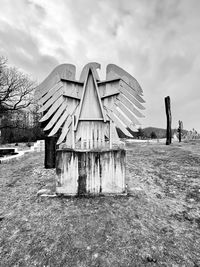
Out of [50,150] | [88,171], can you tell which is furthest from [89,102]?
[50,150]

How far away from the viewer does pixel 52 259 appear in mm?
1751

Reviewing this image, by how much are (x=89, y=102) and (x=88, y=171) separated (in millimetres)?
1595

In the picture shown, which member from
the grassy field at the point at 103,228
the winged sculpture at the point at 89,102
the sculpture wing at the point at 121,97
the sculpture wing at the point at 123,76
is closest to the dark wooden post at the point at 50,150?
the grassy field at the point at 103,228

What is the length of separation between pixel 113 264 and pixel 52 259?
725 mm

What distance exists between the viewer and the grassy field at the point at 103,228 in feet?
5.83

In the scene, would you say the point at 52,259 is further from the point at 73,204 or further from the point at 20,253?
the point at 73,204

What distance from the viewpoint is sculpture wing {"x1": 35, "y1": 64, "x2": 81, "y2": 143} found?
334cm

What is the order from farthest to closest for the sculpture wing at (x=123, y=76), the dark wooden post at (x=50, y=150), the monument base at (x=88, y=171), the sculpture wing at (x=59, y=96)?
1. the dark wooden post at (x=50, y=150)
2. the sculpture wing at (x=123, y=76)
3. the sculpture wing at (x=59, y=96)
4. the monument base at (x=88, y=171)

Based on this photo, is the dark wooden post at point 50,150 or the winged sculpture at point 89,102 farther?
the dark wooden post at point 50,150

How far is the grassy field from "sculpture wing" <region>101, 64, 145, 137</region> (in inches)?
64.5

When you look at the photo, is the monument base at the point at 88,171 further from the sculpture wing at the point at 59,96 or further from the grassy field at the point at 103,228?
the sculpture wing at the point at 59,96

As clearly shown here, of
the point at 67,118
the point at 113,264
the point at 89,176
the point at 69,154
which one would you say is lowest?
the point at 113,264

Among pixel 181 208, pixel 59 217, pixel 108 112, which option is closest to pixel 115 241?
pixel 59 217

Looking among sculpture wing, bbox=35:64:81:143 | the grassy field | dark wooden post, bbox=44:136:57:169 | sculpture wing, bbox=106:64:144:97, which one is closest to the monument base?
the grassy field
